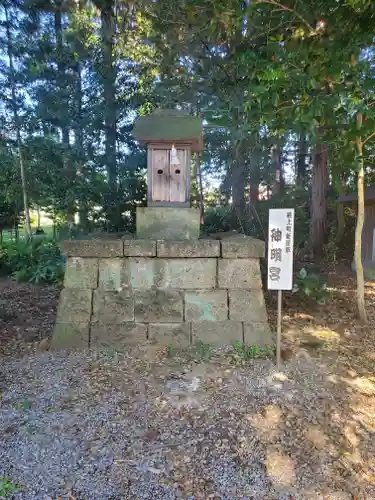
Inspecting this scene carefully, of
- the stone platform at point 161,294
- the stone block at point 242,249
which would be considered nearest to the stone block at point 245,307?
the stone platform at point 161,294

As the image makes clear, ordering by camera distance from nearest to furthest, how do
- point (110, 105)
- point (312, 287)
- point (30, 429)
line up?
point (30, 429), point (312, 287), point (110, 105)

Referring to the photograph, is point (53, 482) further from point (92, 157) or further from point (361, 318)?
point (92, 157)

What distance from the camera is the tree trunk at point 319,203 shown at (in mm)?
9180

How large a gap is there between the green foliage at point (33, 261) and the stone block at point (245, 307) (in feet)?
15.0

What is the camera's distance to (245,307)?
3.77 meters

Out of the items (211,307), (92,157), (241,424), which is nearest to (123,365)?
(211,307)

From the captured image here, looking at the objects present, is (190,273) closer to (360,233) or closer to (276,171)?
(360,233)

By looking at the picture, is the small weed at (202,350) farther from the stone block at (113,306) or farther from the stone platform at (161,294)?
the stone block at (113,306)

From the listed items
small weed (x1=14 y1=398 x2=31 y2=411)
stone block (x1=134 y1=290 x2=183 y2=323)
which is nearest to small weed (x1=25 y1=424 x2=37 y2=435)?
small weed (x1=14 y1=398 x2=31 y2=411)

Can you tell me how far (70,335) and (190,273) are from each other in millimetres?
1438

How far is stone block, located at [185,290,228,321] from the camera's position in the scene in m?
3.77

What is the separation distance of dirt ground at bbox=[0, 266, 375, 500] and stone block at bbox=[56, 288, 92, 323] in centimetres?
45

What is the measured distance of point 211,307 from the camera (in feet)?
12.4

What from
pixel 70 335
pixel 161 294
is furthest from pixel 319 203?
pixel 70 335
